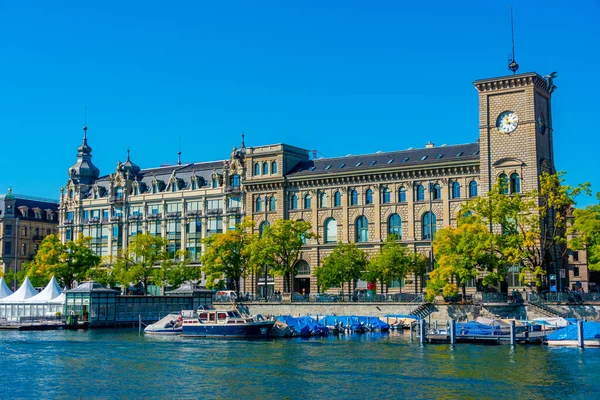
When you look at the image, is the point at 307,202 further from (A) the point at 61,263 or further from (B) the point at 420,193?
(A) the point at 61,263

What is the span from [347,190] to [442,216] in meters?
14.2

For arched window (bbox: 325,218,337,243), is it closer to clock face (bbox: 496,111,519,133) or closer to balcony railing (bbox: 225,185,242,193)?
balcony railing (bbox: 225,185,242,193)

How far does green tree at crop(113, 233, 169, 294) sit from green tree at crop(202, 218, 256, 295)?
10.7 metres

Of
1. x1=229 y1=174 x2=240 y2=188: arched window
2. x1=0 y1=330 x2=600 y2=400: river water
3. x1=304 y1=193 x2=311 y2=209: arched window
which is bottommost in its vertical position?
x1=0 y1=330 x2=600 y2=400: river water

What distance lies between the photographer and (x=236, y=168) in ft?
422

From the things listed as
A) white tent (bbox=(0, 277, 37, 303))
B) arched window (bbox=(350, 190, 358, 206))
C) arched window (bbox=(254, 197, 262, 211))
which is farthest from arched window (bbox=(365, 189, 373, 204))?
white tent (bbox=(0, 277, 37, 303))

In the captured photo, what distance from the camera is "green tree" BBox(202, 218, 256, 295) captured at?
11438 cm

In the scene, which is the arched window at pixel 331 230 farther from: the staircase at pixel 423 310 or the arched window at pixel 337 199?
the staircase at pixel 423 310

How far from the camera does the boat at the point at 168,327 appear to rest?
9344cm

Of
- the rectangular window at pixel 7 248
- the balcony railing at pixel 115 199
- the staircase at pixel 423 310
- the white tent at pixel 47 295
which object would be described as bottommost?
the staircase at pixel 423 310

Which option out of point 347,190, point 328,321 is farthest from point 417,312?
point 347,190

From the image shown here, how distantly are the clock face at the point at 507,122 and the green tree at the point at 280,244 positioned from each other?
27.0 metres

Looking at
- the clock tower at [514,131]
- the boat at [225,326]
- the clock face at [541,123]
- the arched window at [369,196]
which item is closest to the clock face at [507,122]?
the clock tower at [514,131]

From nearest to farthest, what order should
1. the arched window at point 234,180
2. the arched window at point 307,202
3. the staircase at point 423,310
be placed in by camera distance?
the staircase at point 423,310 < the arched window at point 307,202 < the arched window at point 234,180
